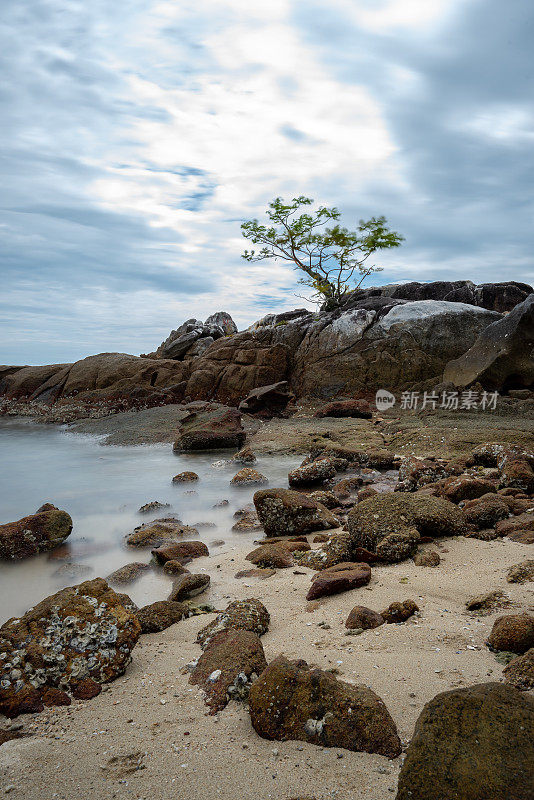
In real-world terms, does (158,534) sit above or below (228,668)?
below

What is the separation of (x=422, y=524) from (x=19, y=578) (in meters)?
3.97

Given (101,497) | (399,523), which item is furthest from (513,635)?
(101,497)

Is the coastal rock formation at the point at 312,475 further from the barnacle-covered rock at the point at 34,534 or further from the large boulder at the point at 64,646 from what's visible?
the large boulder at the point at 64,646

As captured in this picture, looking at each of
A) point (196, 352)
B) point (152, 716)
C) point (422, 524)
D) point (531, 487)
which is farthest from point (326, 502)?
point (196, 352)

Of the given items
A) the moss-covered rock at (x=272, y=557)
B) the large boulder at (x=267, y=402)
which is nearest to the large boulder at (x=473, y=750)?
the moss-covered rock at (x=272, y=557)

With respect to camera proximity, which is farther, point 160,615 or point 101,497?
point 101,497

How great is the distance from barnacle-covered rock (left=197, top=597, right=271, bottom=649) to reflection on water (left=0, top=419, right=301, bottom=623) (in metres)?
1.27

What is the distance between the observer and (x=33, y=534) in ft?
19.7

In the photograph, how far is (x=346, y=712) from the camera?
205 centimetres

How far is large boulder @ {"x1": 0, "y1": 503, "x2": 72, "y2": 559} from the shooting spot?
5773 mm

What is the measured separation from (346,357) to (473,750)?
17.3 meters

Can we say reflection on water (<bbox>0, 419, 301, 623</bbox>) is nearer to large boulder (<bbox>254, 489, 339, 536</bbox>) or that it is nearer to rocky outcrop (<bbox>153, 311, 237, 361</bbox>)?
large boulder (<bbox>254, 489, 339, 536</bbox>)

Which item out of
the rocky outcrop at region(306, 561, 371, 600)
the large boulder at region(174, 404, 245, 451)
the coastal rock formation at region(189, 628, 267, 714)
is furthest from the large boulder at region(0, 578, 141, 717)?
the large boulder at region(174, 404, 245, 451)

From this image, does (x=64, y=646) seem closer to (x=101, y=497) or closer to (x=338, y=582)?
(x=338, y=582)
